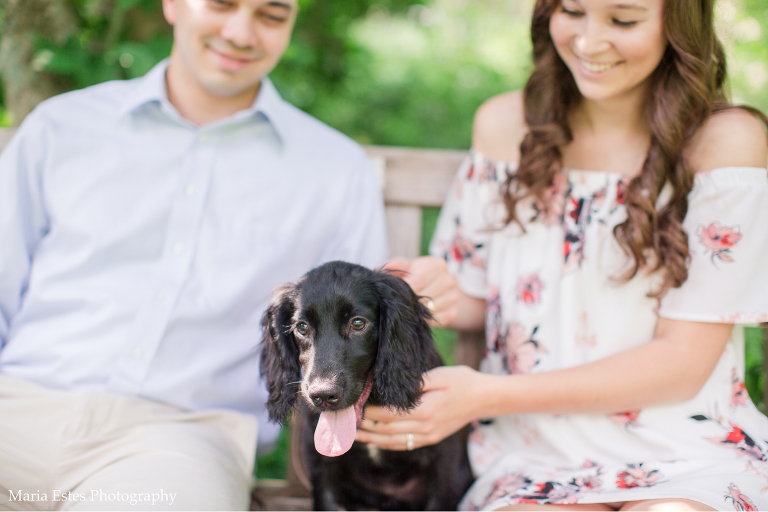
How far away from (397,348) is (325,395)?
11.8 inches

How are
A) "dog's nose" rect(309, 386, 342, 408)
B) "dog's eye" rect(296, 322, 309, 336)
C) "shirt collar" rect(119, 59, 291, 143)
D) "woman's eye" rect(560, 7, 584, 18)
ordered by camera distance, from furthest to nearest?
"shirt collar" rect(119, 59, 291, 143) → "woman's eye" rect(560, 7, 584, 18) → "dog's eye" rect(296, 322, 309, 336) → "dog's nose" rect(309, 386, 342, 408)

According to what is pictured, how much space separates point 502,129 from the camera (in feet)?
7.11

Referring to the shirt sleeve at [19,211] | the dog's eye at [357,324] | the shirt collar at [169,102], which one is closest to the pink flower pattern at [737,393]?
the dog's eye at [357,324]

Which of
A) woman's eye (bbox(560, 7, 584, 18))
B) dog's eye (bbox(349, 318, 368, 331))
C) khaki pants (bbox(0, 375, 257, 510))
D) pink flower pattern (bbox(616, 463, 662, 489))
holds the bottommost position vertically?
khaki pants (bbox(0, 375, 257, 510))

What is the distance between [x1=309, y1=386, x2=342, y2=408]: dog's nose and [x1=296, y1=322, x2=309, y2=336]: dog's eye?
0.23m

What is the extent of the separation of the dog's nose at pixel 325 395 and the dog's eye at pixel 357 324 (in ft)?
0.74

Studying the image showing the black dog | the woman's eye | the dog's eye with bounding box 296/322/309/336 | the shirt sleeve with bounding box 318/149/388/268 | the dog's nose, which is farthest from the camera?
the shirt sleeve with bounding box 318/149/388/268

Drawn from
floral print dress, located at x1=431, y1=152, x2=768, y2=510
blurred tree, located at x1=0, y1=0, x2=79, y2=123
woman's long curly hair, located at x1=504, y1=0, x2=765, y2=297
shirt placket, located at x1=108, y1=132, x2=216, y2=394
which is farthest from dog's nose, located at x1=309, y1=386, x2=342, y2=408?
blurred tree, located at x1=0, y1=0, x2=79, y2=123

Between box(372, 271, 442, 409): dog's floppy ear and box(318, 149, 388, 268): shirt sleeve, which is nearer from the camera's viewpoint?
box(372, 271, 442, 409): dog's floppy ear

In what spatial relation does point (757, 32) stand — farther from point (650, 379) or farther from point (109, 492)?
point (109, 492)

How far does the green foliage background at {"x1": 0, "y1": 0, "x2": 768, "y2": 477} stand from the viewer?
8.78 feet

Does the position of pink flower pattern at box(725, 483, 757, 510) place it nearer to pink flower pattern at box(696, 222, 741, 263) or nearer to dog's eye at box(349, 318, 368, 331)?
pink flower pattern at box(696, 222, 741, 263)

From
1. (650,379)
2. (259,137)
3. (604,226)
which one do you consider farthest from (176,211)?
(650,379)

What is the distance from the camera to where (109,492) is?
63.6 inches
